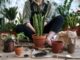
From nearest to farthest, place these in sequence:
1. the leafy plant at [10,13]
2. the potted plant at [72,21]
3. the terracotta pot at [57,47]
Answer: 1. the terracotta pot at [57,47]
2. the potted plant at [72,21]
3. the leafy plant at [10,13]

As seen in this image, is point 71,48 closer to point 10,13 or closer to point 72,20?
point 72,20

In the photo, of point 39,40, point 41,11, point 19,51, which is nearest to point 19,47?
point 19,51

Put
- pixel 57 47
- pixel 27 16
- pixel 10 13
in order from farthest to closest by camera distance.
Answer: pixel 10 13, pixel 27 16, pixel 57 47

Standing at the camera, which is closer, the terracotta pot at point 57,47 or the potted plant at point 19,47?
the potted plant at point 19,47

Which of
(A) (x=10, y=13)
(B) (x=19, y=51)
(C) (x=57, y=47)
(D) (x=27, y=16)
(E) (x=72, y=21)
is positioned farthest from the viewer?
(A) (x=10, y=13)

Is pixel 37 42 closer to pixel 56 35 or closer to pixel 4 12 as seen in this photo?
pixel 56 35

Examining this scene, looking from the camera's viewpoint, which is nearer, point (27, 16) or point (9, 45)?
point (9, 45)

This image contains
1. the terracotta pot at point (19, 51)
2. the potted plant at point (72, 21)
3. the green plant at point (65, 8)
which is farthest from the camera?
the green plant at point (65, 8)

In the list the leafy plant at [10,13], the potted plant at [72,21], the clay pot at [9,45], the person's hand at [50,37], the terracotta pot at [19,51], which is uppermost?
the leafy plant at [10,13]

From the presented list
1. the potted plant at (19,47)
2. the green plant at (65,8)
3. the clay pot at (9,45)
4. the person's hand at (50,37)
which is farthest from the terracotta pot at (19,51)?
the green plant at (65,8)

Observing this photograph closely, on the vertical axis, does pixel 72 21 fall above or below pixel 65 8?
below

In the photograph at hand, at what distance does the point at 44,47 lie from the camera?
3.45 m

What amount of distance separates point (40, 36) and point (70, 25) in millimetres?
1604

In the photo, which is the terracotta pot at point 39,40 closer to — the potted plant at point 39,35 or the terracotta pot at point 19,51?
the potted plant at point 39,35
